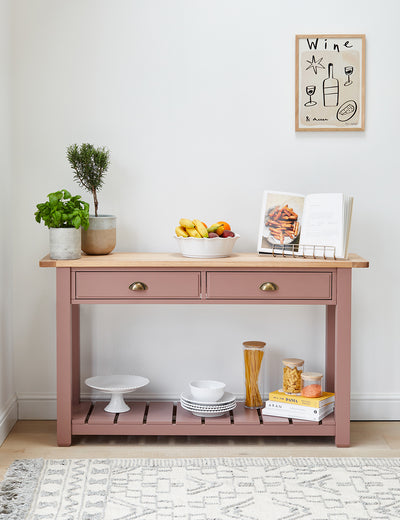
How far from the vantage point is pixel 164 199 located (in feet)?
10.5

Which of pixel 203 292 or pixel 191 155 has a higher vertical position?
pixel 191 155

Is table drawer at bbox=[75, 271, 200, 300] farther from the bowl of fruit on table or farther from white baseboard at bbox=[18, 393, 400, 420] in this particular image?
white baseboard at bbox=[18, 393, 400, 420]

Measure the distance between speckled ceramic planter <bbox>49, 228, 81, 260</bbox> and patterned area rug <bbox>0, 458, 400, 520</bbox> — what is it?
0.81 meters

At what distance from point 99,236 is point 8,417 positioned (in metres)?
0.92

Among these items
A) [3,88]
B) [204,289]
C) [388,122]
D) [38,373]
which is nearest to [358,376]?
[204,289]

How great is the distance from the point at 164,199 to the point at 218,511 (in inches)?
58.1

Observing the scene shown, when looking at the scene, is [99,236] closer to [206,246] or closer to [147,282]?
[147,282]

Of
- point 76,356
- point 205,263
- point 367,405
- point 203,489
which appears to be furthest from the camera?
point 367,405

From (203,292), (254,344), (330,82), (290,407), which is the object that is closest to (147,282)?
(203,292)

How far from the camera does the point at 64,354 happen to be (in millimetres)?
2816

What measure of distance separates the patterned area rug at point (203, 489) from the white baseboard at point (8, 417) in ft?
1.08

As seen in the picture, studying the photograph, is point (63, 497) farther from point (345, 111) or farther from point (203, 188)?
point (345, 111)

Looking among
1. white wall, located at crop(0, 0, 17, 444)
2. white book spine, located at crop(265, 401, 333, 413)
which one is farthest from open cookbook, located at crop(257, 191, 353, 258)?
white wall, located at crop(0, 0, 17, 444)

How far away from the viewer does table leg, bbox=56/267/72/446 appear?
110 inches
